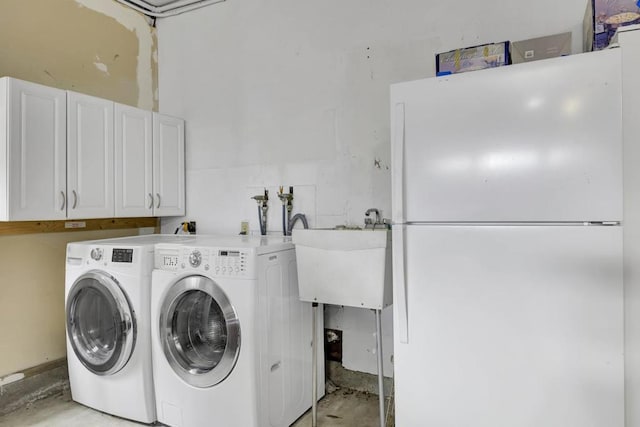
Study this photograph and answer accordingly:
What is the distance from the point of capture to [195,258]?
2105 millimetres

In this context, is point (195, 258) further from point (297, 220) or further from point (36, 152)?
point (36, 152)

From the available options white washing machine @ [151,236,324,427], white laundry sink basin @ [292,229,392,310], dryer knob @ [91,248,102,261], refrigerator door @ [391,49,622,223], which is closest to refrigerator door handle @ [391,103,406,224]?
refrigerator door @ [391,49,622,223]

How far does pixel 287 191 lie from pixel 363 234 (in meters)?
1.06

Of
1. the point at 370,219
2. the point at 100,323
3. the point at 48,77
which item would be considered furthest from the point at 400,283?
the point at 48,77

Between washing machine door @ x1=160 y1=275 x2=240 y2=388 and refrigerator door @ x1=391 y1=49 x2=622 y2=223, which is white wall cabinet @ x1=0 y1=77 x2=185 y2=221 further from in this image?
refrigerator door @ x1=391 y1=49 x2=622 y2=223

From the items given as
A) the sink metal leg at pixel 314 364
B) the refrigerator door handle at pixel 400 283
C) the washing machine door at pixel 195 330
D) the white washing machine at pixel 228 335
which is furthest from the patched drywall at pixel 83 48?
the refrigerator door handle at pixel 400 283

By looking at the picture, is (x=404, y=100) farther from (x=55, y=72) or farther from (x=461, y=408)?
(x=55, y=72)

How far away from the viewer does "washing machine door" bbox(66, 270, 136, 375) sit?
2.27 meters

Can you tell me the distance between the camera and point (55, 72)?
9.11ft

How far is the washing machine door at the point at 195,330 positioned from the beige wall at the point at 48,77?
1165mm

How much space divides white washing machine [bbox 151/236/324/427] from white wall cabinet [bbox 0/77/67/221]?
80 centimetres

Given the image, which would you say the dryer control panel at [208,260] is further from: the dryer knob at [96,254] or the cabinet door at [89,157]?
the cabinet door at [89,157]

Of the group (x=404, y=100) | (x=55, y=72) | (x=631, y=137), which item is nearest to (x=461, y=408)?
(x=631, y=137)

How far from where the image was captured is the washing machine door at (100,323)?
2.27m
